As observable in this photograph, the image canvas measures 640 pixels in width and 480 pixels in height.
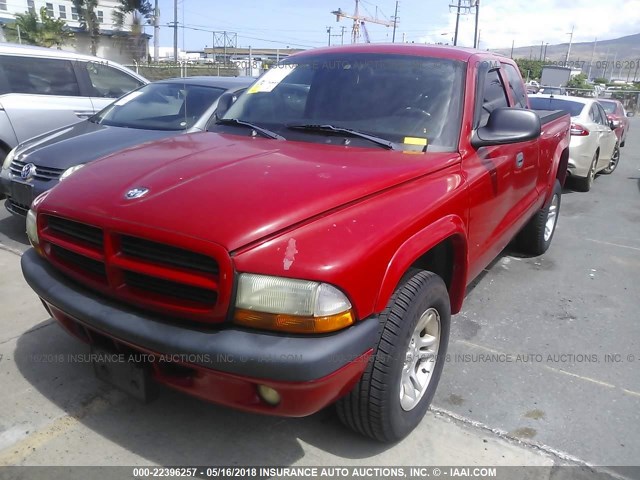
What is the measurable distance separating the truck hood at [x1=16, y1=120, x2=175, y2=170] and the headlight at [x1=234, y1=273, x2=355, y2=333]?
346 centimetres

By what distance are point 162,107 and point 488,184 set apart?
418cm

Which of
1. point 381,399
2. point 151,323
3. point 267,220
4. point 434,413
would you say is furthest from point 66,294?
point 434,413

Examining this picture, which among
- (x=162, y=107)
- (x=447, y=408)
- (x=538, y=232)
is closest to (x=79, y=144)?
(x=162, y=107)

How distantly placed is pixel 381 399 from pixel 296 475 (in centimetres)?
52

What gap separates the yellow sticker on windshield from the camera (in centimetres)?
293

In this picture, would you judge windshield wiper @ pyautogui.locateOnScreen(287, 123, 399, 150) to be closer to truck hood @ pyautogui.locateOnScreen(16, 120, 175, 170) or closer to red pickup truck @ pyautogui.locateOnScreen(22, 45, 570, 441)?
red pickup truck @ pyautogui.locateOnScreen(22, 45, 570, 441)

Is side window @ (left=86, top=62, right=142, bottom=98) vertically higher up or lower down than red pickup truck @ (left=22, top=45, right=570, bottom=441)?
higher up

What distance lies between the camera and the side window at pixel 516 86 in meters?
4.24

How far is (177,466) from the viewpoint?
7.82ft

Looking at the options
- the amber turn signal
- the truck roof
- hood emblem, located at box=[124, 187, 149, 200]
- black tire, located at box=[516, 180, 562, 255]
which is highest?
the truck roof

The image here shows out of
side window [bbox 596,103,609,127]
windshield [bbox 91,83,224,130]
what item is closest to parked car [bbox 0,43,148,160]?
windshield [bbox 91,83,224,130]

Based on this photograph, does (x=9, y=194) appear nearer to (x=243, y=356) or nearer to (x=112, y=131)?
(x=112, y=131)

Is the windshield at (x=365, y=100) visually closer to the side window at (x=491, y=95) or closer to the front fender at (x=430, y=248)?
the side window at (x=491, y=95)

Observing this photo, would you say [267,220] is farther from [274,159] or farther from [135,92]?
[135,92]
